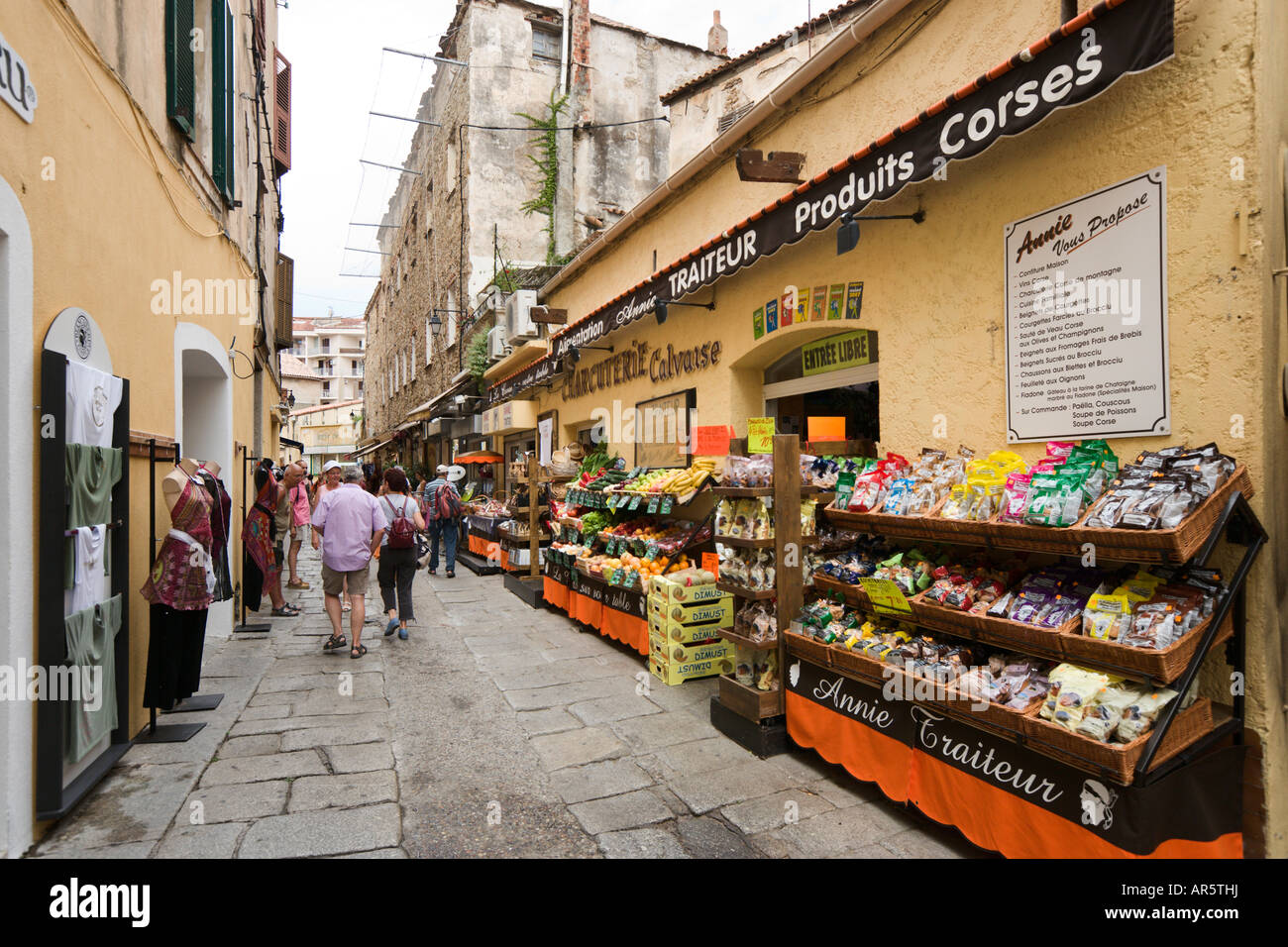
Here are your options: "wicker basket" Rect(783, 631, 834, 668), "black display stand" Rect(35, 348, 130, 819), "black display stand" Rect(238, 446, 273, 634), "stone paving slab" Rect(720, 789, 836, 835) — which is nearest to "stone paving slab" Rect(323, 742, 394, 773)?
"black display stand" Rect(35, 348, 130, 819)

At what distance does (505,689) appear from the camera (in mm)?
5605

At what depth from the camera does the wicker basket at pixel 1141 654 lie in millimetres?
2445

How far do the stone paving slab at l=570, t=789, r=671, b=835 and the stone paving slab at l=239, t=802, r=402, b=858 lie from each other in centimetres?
89

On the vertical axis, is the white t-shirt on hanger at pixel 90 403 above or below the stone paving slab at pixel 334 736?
above

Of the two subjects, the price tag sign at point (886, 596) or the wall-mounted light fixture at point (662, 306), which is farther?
the wall-mounted light fixture at point (662, 306)

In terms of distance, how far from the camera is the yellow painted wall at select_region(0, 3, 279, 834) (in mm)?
3273

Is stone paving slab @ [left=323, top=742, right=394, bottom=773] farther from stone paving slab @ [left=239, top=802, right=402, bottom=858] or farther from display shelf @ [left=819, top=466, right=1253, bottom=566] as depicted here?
display shelf @ [left=819, top=466, right=1253, bottom=566]

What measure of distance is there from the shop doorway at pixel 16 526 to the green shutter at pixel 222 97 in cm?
494

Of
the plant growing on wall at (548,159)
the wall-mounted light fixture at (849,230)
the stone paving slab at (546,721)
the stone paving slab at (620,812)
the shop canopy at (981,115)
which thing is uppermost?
the plant growing on wall at (548,159)

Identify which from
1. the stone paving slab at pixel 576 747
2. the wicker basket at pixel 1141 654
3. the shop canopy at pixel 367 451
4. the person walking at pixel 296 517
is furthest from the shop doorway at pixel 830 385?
the shop canopy at pixel 367 451

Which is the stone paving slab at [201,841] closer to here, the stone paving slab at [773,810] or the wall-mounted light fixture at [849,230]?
the stone paving slab at [773,810]

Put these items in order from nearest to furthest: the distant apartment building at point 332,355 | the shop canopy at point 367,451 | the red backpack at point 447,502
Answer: the red backpack at point 447,502
the shop canopy at point 367,451
the distant apartment building at point 332,355
